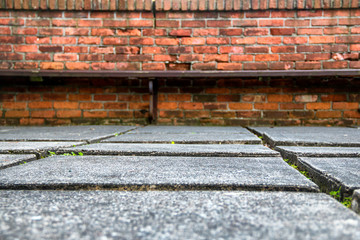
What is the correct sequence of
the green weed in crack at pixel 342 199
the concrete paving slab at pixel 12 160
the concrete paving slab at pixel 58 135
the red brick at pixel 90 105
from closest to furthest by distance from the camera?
1. the green weed in crack at pixel 342 199
2. the concrete paving slab at pixel 12 160
3. the concrete paving slab at pixel 58 135
4. the red brick at pixel 90 105

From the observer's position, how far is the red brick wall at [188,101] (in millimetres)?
2537

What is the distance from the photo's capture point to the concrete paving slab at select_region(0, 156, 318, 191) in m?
0.53

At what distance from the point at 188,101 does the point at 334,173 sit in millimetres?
2049

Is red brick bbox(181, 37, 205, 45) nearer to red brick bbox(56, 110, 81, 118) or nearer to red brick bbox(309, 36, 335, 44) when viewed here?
red brick bbox(309, 36, 335, 44)

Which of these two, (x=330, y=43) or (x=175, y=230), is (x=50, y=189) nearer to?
(x=175, y=230)

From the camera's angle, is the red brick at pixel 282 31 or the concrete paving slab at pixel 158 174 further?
the red brick at pixel 282 31

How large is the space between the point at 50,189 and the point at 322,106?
8.74ft

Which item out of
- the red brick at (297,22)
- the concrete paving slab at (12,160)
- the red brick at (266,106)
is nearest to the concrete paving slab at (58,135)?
the concrete paving slab at (12,160)

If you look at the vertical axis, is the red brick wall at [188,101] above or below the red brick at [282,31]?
below

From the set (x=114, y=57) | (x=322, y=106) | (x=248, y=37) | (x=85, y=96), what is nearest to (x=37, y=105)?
(x=85, y=96)

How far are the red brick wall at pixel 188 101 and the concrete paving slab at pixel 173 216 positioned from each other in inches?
83.6

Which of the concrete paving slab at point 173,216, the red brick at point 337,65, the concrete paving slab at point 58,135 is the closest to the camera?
the concrete paving slab at point 173,216

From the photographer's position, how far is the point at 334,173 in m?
0.59

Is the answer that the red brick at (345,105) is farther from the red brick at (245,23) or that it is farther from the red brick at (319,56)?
the red brick at (245,23)
